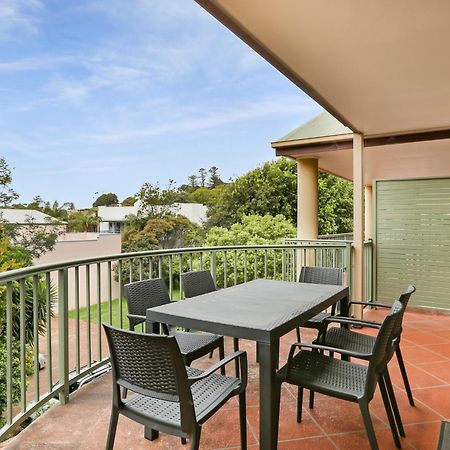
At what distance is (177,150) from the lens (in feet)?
112

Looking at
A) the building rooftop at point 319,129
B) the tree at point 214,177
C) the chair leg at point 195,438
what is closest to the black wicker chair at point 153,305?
the chair leg at point 195,438

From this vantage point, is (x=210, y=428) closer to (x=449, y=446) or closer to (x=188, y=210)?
(x=449, y=446)

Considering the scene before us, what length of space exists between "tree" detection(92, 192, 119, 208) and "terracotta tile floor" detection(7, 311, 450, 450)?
82.3 feet

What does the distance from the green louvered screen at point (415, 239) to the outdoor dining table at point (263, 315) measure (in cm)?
324

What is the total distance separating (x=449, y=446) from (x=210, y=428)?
178cm

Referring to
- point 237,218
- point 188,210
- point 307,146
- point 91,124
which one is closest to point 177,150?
point 91,124

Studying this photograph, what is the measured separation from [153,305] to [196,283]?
0.60 metres

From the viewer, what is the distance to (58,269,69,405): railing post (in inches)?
111

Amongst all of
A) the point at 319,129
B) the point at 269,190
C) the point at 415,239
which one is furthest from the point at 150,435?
the point at 269,190

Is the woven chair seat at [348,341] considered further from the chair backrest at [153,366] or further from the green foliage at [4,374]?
the green foliage at [4,374]

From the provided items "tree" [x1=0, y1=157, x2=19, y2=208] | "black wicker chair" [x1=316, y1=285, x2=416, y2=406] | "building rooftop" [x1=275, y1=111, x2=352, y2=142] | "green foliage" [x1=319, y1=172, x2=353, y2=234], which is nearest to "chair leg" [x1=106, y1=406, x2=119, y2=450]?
"black wicker chair" [x1=316, y1=285, x2=416, y2=406]

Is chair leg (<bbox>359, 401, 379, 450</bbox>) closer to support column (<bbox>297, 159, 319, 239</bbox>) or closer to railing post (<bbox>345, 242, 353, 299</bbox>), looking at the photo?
railing post (<bbox>345, 242, 353, 299</bbox>)

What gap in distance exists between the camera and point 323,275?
12.6ft

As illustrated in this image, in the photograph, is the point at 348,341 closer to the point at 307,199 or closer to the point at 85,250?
the point at 307,199
